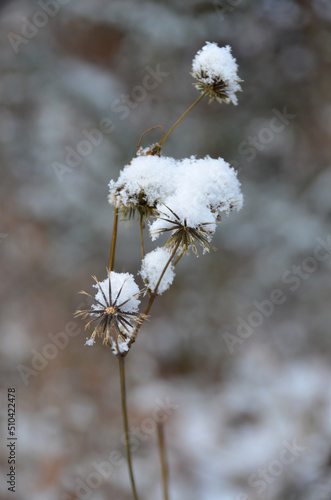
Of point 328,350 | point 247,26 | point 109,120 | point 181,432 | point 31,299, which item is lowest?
point 181,432

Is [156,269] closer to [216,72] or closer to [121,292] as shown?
[121,292]

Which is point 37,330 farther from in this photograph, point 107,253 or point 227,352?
point 227,352

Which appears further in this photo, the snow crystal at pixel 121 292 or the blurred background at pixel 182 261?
the blurred background at pixel 182 261

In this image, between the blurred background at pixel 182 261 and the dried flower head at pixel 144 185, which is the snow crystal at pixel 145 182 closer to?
the dried flower head at pixel 144 185

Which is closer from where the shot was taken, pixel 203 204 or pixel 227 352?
pixel 203 204

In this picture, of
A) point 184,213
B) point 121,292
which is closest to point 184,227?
point 184,213

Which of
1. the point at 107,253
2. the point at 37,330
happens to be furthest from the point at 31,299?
the point at 107,253

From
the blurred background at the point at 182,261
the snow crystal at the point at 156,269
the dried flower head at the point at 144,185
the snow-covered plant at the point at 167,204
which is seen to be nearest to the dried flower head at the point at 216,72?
the snow-covered plant at the point at 167,204

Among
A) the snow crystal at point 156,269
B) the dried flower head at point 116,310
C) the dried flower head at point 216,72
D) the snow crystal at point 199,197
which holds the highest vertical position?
the dried flower head at point 216,72
